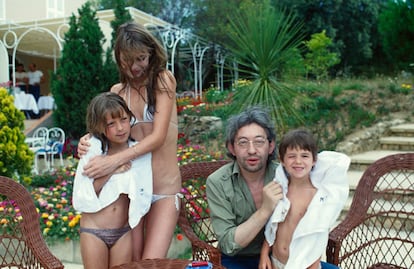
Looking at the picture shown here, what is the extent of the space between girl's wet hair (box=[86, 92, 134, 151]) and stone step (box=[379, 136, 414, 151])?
4735 mm

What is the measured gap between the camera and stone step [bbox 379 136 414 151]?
5.59m

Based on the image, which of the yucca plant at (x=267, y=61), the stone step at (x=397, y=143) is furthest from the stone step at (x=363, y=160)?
the yucca plant at (x=267, y=61)

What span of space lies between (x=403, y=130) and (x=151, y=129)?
497cm

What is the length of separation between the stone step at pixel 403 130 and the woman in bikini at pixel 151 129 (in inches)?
189

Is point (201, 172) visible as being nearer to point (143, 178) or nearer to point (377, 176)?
point (143, 178)

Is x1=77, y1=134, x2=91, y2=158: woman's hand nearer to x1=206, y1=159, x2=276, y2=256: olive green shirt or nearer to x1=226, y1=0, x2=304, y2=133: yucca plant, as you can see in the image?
x1=206, y1=159, x2=276, y2=256: olive green shirt

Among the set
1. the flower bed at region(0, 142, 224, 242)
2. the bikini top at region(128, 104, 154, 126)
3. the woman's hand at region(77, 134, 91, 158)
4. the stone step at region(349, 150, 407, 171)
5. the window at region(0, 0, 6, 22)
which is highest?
the window at region(0, 0, 6, 22)

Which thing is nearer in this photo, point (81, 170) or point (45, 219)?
point (81, 170)

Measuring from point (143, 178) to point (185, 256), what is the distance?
188 cm

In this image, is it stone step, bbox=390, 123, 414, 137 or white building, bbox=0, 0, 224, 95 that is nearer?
stone step, bbox=390, 123, 414, 137

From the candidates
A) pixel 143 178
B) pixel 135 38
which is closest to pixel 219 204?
pixel 143 178

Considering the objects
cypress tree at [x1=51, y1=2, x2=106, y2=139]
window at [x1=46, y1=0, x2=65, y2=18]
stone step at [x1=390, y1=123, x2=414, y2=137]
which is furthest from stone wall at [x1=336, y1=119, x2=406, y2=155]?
window at [x1=46, y1=0, x2=65, y2=18]

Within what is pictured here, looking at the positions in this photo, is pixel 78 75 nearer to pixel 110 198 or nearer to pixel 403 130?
pixel 403 130

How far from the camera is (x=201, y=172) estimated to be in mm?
2486
